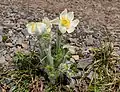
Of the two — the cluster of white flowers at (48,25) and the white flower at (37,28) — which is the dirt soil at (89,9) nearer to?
the cluster of white flowers at (48,25)

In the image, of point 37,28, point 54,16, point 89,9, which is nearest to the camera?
point 37,28

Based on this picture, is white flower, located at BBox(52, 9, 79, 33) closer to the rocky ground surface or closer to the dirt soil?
the rocky ground surface

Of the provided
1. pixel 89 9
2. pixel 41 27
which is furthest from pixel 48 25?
pixel 89 9

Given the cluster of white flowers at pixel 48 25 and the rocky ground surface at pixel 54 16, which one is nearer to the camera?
the cluster of white flowers at pixel 48 25

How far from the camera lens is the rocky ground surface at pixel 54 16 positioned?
3105 mm

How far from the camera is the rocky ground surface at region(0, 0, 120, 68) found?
10.2 feet

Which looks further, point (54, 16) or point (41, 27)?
point (54, 16)

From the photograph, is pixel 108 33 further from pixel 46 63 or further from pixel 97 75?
pixel 46 63

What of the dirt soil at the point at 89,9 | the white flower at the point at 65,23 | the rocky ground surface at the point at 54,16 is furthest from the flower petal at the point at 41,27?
the dirt soil at the point at 89,9

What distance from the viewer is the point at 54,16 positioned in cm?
365

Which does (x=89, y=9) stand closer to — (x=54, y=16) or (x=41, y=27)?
(x=54, y=16)

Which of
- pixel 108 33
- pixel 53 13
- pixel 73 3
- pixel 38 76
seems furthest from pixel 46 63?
pixel 73 3

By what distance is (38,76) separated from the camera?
2715mm

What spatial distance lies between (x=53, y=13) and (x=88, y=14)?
0.34 meters
